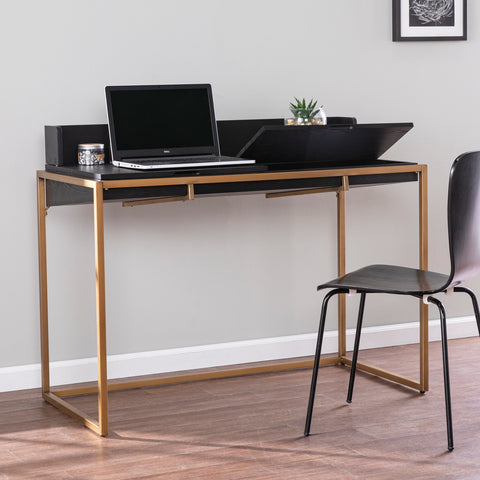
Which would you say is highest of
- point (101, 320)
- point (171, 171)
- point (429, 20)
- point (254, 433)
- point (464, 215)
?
point (429, 20)

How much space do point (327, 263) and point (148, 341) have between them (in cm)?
82

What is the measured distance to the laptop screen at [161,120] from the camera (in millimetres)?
2961

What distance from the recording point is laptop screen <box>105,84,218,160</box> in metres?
2.96

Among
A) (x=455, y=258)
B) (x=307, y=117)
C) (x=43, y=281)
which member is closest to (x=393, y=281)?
(x=455, y=258)

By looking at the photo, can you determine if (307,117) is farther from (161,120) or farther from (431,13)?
(431,13)

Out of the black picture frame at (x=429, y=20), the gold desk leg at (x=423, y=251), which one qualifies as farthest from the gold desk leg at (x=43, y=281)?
the black picture frame at (x=429, y=20)

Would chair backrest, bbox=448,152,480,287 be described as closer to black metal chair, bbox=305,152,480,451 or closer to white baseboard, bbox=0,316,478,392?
black metal chair, bbox=305,152,480,451

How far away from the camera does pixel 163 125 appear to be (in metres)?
3.03

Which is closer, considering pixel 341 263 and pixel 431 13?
pixel 341 263

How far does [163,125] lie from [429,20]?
1.33m

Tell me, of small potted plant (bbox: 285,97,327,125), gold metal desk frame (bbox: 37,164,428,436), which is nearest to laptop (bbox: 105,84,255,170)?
gold metal desk frame (bbox: 37,164,428,436)

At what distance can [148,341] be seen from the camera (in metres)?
3.32

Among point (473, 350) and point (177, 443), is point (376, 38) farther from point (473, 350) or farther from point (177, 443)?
point (177, 443)

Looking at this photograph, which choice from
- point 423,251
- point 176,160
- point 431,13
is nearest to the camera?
point 176,160
